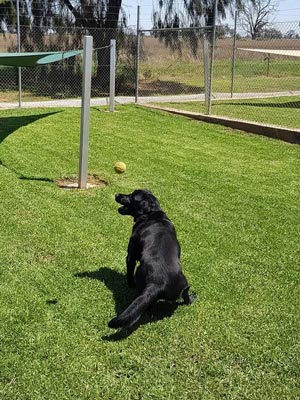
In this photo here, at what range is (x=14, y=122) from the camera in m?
9.75

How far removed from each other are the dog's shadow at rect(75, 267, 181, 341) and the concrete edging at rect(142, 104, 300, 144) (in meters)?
6.13

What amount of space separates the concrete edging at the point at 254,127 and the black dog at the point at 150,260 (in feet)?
19.4

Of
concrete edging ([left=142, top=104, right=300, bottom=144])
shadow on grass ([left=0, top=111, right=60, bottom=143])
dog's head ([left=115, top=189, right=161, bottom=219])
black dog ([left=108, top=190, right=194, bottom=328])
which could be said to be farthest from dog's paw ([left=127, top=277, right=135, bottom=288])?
concrete edging ([left=142, top=104, right=300, bottom=144])

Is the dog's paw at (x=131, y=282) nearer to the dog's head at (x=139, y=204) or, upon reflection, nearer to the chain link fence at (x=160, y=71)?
the dog's head at (x=139, y=204)

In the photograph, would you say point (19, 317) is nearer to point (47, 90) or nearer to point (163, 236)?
point (163, 236)

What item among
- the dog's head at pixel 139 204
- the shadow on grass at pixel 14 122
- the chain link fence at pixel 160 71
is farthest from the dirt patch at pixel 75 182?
the chain link fence at pixel 160 71

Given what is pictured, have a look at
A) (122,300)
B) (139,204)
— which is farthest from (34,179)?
(122,300)

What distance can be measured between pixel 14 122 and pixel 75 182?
442 cm

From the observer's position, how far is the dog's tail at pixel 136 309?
2553mm

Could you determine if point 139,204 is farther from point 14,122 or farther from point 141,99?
point 141,99

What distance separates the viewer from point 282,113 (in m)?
12.2

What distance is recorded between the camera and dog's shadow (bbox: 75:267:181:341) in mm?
2826

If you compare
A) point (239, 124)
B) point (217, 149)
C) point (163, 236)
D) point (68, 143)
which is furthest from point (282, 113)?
point (163, 236)

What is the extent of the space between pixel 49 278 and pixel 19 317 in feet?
1.76
